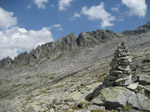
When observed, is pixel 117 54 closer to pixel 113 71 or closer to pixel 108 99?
pixel 113 71

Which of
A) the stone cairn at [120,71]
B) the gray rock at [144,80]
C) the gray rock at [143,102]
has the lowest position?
the gray rock at [143,102]

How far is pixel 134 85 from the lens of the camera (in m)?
17.3

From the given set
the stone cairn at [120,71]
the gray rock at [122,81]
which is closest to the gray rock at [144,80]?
the stone cairn at [120,71]

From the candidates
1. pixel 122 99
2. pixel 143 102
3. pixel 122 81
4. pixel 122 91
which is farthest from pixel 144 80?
pixel 122 99

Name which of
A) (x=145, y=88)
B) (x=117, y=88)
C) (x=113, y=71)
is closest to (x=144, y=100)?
(x=145, y=88)

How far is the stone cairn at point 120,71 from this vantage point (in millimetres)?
17656

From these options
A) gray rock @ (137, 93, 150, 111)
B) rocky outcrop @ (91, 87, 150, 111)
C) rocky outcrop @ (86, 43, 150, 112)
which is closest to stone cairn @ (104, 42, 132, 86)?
rocky outcrop @ (86, 43, 150, 112)

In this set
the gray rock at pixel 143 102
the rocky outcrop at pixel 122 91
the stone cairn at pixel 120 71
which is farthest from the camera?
the stone cairn at pixel 120 71

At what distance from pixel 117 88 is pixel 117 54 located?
5.66 m

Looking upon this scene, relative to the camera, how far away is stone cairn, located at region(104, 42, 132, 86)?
57.9 feet

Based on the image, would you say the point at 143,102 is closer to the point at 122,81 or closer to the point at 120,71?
the point at 122,81

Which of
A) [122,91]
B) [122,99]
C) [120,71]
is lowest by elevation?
[122,99]

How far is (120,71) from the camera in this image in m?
18.2

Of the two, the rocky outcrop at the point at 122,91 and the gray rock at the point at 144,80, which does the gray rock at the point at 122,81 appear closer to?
the rocky outcrop at the point at 122,91
